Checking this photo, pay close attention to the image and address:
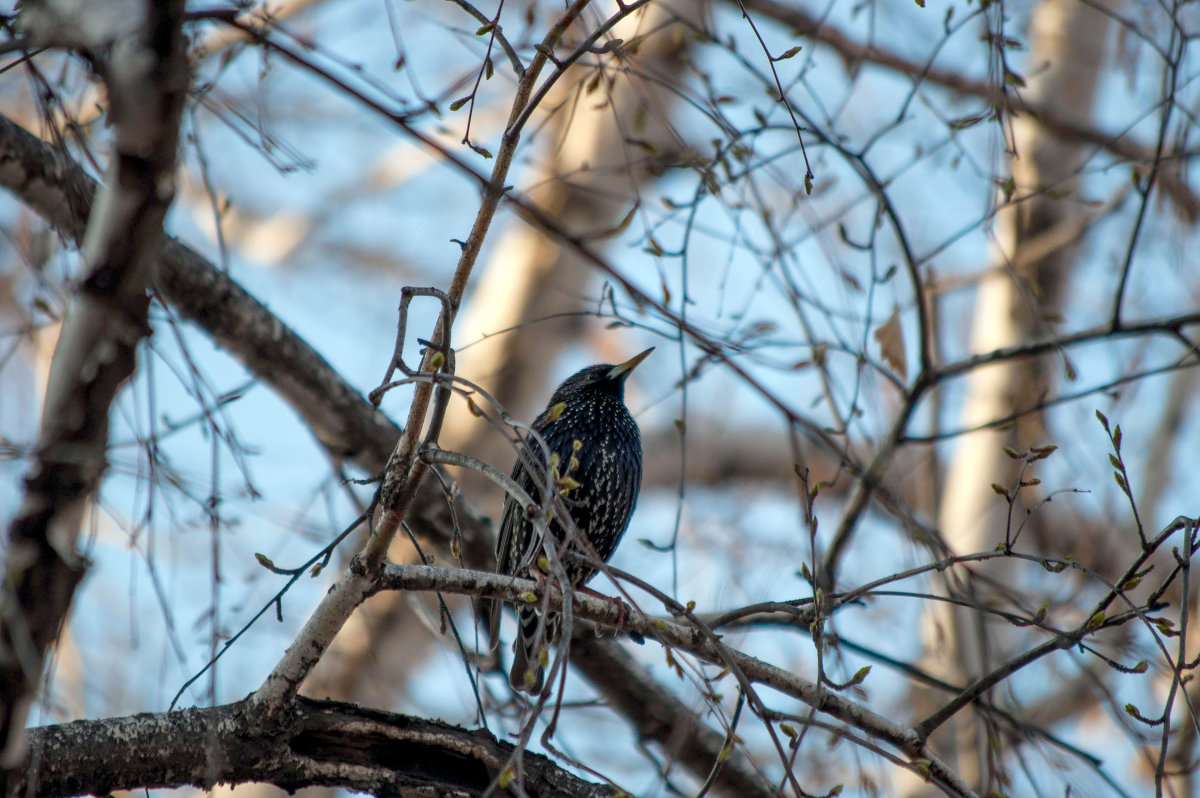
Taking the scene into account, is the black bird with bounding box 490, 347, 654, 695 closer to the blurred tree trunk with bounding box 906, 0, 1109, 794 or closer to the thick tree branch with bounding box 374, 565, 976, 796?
the thick tree branch with bounding box 374, 565, 976, 796

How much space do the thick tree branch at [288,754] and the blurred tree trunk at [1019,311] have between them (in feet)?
9.59

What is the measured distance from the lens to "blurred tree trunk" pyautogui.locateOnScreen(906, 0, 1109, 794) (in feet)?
17.1

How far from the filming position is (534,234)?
6793 mm

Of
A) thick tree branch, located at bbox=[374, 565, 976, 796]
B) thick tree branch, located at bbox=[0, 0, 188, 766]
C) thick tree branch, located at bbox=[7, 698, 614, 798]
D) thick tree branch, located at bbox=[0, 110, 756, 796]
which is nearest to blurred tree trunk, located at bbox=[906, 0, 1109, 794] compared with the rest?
thick tree branch, located at bbox=[0, 110, 756, 796]

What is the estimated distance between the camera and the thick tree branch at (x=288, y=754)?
7.14 ft

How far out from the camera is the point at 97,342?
1.51m

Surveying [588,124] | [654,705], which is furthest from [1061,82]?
[654,705]

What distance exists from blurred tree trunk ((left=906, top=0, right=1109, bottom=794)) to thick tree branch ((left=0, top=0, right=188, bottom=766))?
408 centimetres

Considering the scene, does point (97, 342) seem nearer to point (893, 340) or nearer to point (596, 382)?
point (893, 340)

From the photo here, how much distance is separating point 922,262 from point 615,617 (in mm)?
1790

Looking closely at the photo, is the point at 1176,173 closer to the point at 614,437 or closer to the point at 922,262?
the point at 922,262

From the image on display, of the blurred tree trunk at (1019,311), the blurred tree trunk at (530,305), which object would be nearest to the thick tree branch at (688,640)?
the blurred tree trunk at (1019,311)

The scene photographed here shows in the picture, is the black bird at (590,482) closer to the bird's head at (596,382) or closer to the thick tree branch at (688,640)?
the bird's head at (596,382)

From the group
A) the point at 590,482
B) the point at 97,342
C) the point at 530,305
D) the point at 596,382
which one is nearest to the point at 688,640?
the point at 97,342
